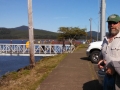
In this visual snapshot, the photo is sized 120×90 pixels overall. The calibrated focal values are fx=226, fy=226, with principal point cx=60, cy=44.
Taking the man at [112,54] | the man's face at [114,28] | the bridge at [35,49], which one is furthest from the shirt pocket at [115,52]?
the bridge at [35,49]

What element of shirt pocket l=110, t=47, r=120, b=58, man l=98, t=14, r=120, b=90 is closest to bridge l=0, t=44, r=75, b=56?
man l=98, t=14, r=120, b=90

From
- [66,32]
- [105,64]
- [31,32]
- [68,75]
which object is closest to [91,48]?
[31,32]

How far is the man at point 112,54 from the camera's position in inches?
100

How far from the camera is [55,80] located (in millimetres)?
6520

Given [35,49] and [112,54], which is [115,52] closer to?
[112,54]

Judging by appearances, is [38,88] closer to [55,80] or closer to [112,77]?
[55,80]

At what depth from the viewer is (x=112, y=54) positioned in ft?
8.64

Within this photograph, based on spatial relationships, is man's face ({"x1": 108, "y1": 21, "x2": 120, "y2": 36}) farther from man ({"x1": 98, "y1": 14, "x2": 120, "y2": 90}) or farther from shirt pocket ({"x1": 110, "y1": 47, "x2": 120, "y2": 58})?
shirt pocket ({"x1": 110, "y1": 47, "x2": 120, "y2": 58})

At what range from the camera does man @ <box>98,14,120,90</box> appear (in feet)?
8.36

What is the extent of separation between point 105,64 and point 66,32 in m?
35.4

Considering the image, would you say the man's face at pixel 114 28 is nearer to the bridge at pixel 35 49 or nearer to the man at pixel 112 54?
the man at pixel 112 54

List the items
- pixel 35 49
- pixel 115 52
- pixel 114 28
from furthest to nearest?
pixel 35 49
pixel 114 28
pixel 115 52

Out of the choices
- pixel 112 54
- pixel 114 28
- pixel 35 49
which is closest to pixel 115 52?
pixel 112 54

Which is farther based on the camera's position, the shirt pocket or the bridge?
the bridge
